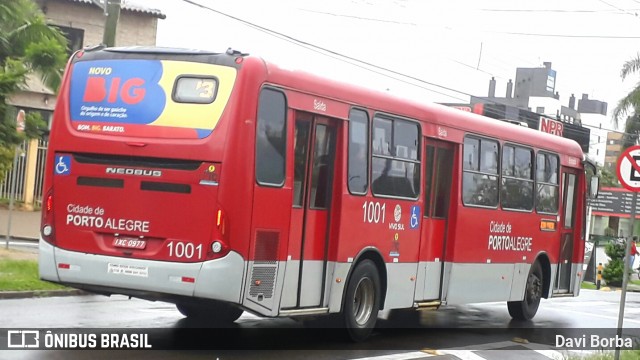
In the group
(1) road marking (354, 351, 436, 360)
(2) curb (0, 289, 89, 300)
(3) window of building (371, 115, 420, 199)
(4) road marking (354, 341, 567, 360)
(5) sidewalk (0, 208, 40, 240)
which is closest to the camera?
(1) road marking (354, 351, 436, 360)

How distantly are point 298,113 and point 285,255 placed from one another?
1620 mm

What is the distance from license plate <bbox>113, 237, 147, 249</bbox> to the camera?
33.8 ft

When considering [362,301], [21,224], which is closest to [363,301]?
[362,301]

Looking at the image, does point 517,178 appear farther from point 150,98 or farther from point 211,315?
point 150,98

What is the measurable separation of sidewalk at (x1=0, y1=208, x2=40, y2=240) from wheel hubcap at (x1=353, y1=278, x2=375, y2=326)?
666 inches

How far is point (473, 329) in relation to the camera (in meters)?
15.5

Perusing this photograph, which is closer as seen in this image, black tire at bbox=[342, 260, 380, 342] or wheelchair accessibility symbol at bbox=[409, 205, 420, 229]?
black tire at bbox=[342, 260, 380, 342]

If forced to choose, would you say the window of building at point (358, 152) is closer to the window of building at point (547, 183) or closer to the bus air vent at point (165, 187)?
the bus air vent at point (165, 187)

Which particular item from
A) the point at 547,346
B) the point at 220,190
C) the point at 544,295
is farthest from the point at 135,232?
the point at 544,295

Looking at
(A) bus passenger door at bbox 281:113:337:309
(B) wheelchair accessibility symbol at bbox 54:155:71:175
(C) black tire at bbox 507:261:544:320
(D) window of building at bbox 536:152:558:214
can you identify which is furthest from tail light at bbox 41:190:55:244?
(D) window of building at bbox 536:152:558:214

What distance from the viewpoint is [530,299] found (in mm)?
17453

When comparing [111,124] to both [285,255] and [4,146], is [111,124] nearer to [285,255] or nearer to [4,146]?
[285,255]

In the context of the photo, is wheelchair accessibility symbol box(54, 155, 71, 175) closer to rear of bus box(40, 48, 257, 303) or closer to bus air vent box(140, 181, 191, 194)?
rear of bus box(40, 48, 257, 303)

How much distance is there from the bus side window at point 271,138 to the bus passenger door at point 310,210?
1.10ft
